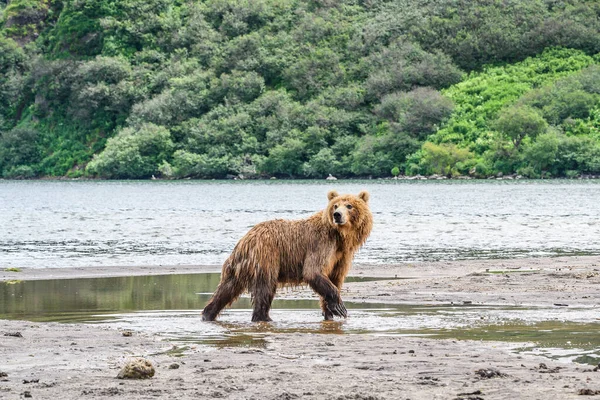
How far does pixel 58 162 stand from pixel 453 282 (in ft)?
367

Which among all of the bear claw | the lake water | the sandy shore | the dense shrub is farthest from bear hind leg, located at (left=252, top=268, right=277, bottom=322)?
the dense shrub

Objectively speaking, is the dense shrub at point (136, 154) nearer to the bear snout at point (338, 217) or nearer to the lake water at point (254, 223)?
the lake water at point (254, 223)

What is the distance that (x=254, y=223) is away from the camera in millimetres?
38031

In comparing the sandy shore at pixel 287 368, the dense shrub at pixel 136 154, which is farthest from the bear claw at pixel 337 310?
the dense shrub at pixel 136 154

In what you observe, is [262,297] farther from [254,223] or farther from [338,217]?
[254,223]

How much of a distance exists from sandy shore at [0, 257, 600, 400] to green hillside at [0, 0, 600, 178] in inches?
3390

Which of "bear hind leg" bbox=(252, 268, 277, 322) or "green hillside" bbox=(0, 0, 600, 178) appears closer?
"bear hind leg" bbox=(252, 268, 277, 322)

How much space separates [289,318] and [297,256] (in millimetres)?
943

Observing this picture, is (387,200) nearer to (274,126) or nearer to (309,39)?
(274,126)

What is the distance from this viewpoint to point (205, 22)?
422ft

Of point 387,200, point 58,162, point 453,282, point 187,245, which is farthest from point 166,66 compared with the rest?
point 453,282


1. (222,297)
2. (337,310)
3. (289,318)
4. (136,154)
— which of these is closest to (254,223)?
(289,318)

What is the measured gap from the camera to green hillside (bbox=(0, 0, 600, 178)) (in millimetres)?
100000

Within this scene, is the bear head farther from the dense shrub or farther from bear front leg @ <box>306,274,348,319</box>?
the dense shrub
